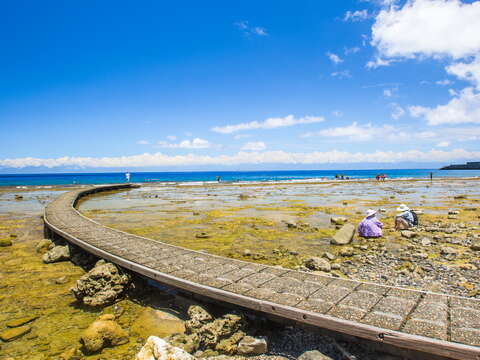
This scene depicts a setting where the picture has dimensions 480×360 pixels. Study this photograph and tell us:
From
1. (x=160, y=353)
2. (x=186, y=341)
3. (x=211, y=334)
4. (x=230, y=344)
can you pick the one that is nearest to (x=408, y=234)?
(x=230, y=344)

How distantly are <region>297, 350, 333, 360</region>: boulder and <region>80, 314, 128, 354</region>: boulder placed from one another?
12.6 feet

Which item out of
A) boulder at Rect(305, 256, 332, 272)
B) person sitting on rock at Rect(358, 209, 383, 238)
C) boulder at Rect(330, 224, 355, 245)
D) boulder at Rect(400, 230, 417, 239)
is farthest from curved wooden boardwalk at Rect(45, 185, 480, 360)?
boulder at Rect(400, 230, 417, 239)

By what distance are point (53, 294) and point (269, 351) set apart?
6.98 metres

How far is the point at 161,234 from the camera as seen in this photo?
621 inches

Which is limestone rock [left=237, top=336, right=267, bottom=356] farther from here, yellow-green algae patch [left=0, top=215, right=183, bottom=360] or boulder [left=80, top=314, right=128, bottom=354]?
boulder [left=80, top=314, right=128, bottom=354]

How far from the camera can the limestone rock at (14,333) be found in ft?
20.9

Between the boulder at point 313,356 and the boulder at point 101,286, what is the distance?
5.56m

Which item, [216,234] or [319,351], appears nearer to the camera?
[319,351]

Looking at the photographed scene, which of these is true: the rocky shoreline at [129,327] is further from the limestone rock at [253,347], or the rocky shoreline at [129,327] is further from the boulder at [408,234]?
the boulder at [408,234]

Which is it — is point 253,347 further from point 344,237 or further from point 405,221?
point 405,221

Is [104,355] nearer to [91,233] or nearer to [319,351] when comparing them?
[319,351]

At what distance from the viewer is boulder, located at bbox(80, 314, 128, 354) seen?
19.2ft

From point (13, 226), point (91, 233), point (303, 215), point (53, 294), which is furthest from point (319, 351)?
point (13, 226)

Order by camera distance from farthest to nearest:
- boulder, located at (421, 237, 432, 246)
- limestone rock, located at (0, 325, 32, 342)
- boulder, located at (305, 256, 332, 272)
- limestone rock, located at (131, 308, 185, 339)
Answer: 1. boulder, located at (421, 237, 432, 246)
2. boulder, located at (305, 256, 332, 272)
3. limestone rock, located at (131, 308, 185, 339)
4. limestone rock, located at (0, 325, 32, 342)
